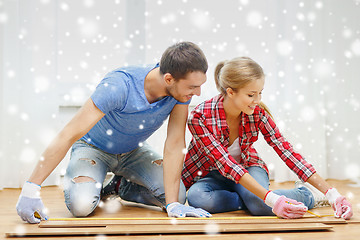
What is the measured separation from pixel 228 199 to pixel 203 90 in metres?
1.16

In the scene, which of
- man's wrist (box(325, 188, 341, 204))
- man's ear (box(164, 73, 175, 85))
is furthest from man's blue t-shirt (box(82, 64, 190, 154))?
man's wrist (box(325, 188, 341, 204))

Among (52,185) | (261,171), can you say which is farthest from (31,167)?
(261,171)

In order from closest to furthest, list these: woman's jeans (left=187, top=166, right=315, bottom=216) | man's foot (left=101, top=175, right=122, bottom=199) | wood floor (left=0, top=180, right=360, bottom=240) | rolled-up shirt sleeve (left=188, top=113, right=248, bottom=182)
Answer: wood floor (left=0, top=180, right=360, bottom=240) → rolled-up shirt sleeve (left=188, top=113, right=248, bottom=182) → woman's jeans (left=187, top=166, right=315, bottom=216) → man's foot (left=101, top=175, right=122, bottom=199)

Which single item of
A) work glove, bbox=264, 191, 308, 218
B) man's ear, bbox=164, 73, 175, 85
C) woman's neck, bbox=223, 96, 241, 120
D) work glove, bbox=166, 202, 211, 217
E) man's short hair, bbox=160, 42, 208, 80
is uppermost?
man's short hair, bbox=160, 42, 208, 80

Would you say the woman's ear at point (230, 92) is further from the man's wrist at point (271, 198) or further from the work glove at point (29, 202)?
the work glove at point (29, 202)

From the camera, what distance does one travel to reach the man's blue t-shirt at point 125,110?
136 cm

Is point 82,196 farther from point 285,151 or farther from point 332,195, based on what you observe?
point 332,195

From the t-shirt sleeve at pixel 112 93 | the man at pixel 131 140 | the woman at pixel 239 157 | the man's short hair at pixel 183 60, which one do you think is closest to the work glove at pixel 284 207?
the woman at pixel 239 157

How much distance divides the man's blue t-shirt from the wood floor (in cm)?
26

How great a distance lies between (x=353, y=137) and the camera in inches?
104

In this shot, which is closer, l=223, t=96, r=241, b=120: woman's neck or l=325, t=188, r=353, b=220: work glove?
l=325, t=188, r=353, b=220: work glove

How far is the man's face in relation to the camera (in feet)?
4.41

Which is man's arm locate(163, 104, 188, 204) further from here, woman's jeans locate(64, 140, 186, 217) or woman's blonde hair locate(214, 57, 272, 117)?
woman's blonde hair locate(214, 57, 272, 117)

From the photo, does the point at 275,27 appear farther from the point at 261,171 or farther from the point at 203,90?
the point at 261,171
